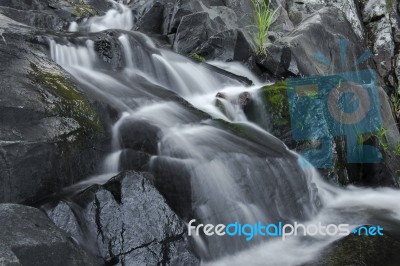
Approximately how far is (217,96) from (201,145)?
7.26ft

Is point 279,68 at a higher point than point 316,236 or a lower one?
higher

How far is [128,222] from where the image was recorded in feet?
10.3

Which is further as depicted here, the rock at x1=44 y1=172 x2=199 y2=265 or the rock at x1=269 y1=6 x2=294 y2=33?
the rock at x1=269 y1=6 x2=294 y2=33

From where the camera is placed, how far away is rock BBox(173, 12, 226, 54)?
877 centimetres

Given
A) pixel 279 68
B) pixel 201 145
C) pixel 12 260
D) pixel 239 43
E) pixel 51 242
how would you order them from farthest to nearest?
pixel 239 43
pixel 279 68
pixel 201 145
pixel 51 242
pixel 12 260

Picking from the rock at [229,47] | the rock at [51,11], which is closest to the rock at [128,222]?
the rock at [229,47]

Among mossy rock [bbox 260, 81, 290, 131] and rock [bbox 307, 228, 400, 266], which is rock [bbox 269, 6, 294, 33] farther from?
rock [bbox 307, 228, 400, 266]

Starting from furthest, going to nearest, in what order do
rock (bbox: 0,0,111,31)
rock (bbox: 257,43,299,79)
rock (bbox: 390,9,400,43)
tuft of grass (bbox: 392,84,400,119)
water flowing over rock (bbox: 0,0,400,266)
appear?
1. rock (bbox: 390,9,400,43)
2. tuft of grass (bbox: 392,84,400,119)
3. rock (bbox: 0,0,111,31)
4. rock (bbox: 257,43,299,79)
5. water flowing over rock (bbox: 0,0,400,266)

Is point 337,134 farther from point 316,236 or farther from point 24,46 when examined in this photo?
point 24,46

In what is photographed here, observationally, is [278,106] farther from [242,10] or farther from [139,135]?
[242,10]

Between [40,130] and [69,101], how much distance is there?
0.59 meters

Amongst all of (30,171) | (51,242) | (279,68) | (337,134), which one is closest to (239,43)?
(279,68)

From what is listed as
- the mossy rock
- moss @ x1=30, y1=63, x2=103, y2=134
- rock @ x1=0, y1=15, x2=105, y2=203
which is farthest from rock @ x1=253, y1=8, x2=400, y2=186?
rock @ x1=0, y1=15, x2=105, y2=203

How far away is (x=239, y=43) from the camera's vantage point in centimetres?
832
